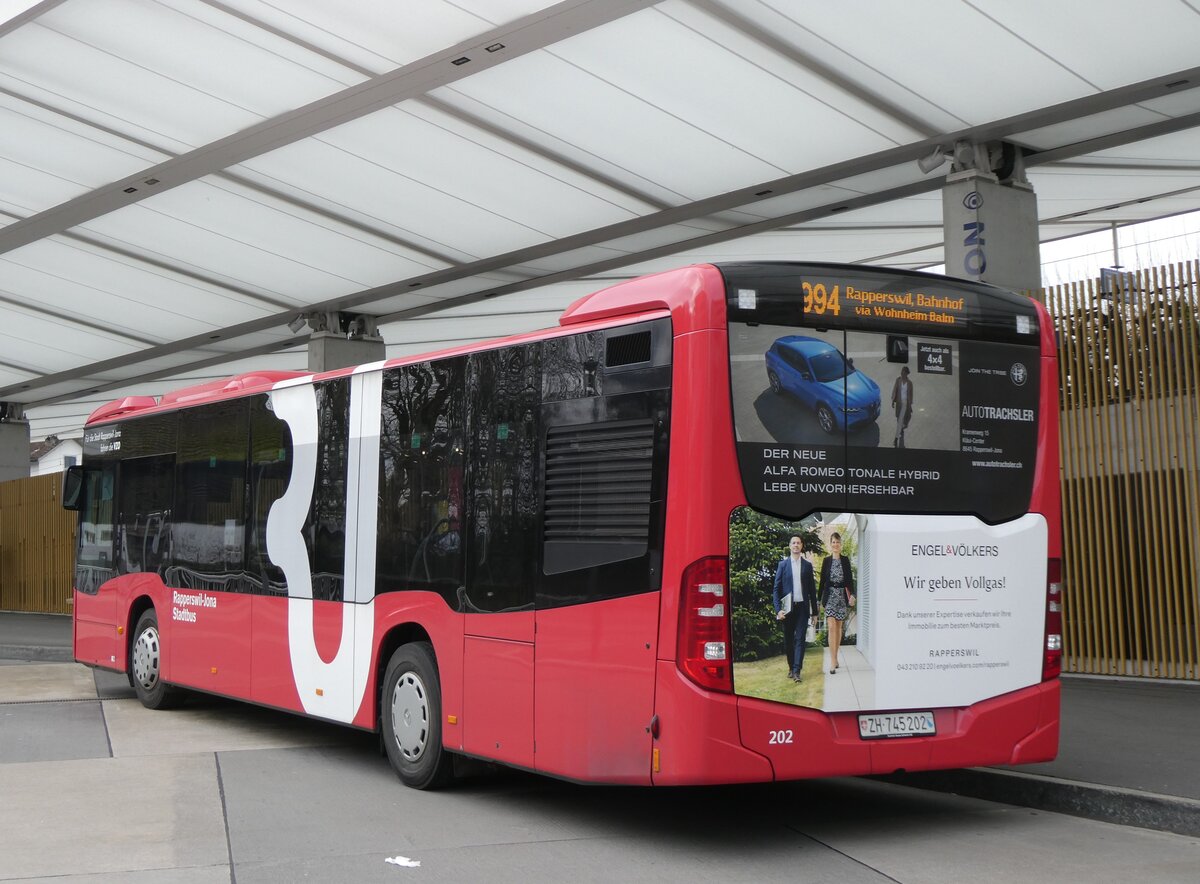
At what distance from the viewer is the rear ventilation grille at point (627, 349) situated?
7.11 metres

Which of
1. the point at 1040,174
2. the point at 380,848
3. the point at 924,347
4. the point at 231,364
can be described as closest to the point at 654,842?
the point at 380,848

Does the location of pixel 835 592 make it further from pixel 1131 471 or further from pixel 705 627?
pixel 1131 471

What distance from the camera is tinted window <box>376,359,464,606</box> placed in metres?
8.61

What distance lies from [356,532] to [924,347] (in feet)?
14.5

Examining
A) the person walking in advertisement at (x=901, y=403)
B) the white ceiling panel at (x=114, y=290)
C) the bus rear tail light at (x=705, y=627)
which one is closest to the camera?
the bus rear tail light at (x=705, y=627)

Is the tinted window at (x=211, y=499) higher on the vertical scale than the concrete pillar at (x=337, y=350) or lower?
lower

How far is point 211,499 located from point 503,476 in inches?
191

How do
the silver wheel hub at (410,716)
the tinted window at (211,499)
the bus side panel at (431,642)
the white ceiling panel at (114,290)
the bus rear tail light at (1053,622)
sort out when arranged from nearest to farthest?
the bus rear tail light at (1053,622) → the bus side panel at (431,642) → the silver wheel hub at (410,716) → the tinted window at (211,499) → the white ceiling panel at (114,290)

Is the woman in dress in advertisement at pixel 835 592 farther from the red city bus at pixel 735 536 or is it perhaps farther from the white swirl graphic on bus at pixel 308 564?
the white swirl graphic on bus at pixel 308 564

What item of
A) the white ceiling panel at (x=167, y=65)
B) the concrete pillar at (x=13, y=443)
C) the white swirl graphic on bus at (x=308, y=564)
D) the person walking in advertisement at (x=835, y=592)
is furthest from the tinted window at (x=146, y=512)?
the concrete pillar at (x=13, y=443)

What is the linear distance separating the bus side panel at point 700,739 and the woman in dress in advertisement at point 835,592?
2.16 feet

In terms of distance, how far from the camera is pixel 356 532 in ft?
31.7

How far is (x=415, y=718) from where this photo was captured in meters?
8.90

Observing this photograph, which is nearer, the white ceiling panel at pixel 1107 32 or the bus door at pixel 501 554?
the bus door at pixel 501 554
